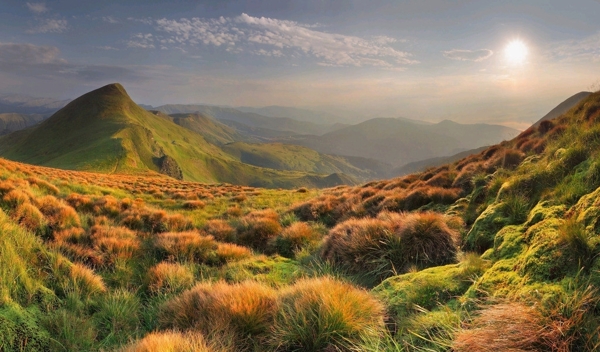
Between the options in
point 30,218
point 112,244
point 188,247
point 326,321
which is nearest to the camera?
point 326,321

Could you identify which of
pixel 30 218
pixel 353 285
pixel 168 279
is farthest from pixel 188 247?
pixel 353 285

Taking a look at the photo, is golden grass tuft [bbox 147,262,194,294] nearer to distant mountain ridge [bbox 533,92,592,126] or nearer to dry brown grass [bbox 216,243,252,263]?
dry brown grass [bbox 216,243,252,263]

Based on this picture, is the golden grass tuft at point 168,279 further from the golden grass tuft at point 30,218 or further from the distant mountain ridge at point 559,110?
the distant mountain ridge at point 559,110

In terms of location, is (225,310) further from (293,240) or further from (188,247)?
(293,240)

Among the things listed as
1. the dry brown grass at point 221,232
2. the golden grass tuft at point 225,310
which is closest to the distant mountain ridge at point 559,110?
the dry brown grass at point 221,232

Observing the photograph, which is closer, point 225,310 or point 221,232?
point 225,310

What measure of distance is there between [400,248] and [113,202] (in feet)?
39.8

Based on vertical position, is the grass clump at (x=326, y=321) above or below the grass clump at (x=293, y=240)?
above

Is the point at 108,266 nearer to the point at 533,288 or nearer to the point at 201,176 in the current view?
the point at 533,288

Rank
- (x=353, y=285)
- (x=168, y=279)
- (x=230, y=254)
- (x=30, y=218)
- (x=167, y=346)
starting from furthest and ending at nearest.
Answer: (x=230, y=254), (x=30, y=218), (x=168, y=279), (x=353, y=285), (x=167, y=346)

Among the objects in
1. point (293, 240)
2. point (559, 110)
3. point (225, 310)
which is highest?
point (559, 110)

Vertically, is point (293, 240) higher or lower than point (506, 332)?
lower

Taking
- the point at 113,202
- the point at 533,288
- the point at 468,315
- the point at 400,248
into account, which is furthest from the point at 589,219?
the point at 113,202

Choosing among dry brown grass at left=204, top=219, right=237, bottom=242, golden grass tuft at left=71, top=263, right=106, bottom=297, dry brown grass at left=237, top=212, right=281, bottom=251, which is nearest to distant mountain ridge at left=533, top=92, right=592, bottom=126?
dry brown grass at left=237, top=212, right=281, bottom=251
